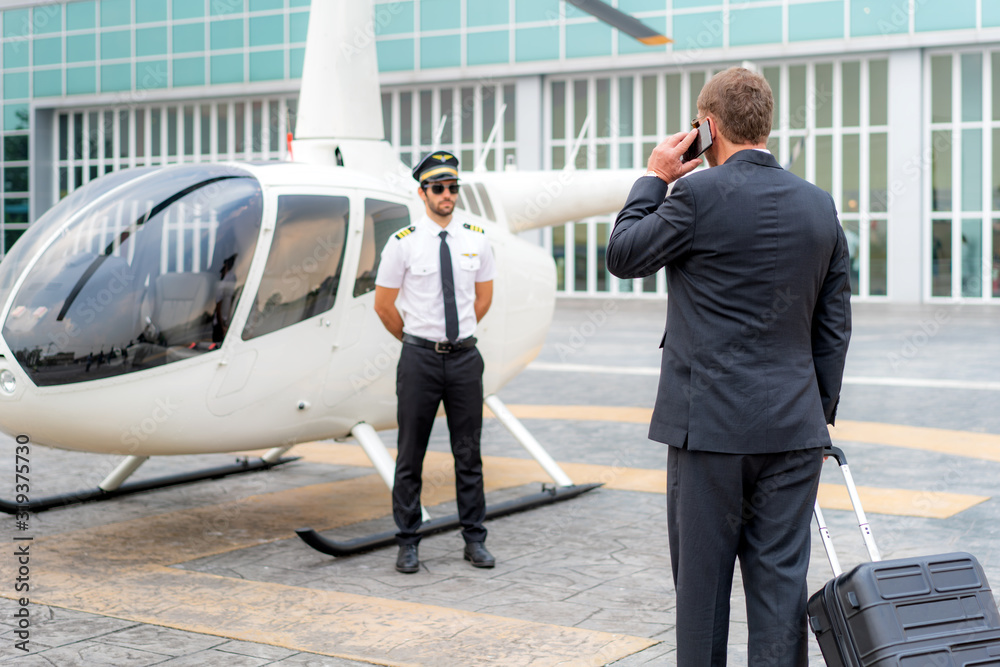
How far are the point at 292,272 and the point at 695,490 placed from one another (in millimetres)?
3264

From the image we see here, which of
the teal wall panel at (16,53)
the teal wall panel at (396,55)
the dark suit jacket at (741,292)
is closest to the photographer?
the dark suit jacket at (741,292)

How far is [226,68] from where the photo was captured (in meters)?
32.1

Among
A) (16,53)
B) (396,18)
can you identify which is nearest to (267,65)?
(396,18)

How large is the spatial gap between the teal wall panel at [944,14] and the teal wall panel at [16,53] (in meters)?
27.1

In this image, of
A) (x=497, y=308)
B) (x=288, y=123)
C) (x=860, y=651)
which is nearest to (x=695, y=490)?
(x=860, y=651)

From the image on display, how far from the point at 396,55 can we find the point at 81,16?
10.4 m

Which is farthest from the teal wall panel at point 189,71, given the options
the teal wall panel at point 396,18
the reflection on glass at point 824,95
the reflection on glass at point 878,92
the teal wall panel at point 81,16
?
the reflection on glass at point 878,92

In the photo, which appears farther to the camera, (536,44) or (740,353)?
(536,44)

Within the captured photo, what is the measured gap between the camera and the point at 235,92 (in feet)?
105

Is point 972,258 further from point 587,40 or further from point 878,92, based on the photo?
point 587,40

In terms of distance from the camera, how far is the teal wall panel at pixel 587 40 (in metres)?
28.4

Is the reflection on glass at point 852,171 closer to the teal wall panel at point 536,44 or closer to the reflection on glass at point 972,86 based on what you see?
the reflection on glass at point 972,86

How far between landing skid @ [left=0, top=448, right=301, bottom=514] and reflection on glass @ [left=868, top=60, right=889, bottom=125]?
2265 cm

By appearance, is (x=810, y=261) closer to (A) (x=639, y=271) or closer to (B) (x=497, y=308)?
(A) (x=639, y=271)
